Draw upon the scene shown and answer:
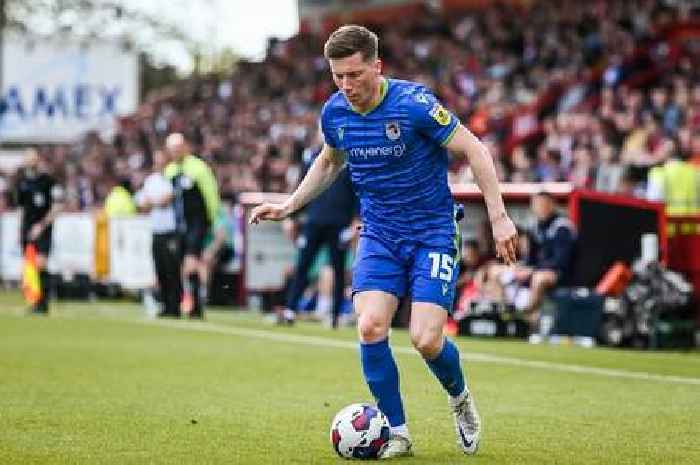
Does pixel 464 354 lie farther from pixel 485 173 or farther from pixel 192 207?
pixel 485 173

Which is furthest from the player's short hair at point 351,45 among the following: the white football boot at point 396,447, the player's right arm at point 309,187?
the white football boot at point 396,447

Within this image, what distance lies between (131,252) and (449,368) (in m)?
18.5

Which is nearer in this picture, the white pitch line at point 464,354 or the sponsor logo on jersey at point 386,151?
the sponsor logo on jersey at point 386,151

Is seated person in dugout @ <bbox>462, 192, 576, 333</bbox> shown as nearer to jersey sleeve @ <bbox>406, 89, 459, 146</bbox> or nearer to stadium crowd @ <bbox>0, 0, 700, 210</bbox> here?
stadium crowd @ <bbox>0, 0, 700, 210</bbox>

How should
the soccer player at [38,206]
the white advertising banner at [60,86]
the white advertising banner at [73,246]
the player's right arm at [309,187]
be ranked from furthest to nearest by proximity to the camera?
the white advertising banner at [60,86]
the white advertising banner at [73,246]
the soccer player at [38,206]
the player's right arm at [309,187]

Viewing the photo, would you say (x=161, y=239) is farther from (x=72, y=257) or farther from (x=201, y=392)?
(x=201, y=392)

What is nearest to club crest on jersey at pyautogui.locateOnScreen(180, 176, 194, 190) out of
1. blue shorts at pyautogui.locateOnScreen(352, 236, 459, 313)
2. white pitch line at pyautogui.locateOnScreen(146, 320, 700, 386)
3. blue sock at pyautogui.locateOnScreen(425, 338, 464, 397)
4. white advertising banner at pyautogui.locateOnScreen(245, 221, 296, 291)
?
white pitch line at pyautogui.locateOnScreen(146, 320, 700, 386)

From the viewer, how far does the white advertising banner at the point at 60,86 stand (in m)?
37.2

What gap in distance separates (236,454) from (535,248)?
35.6 ft

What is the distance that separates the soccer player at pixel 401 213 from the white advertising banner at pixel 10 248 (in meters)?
22.9

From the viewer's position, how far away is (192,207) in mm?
21281

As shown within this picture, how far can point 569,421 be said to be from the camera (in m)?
10.4

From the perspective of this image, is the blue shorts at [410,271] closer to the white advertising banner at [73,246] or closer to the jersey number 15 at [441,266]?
the jersey number 15 at [441,266]

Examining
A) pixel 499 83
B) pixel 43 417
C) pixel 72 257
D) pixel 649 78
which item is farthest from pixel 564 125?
pixel 43 417
